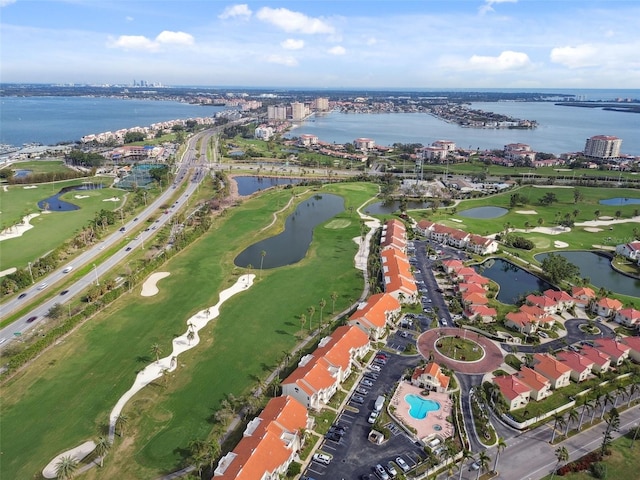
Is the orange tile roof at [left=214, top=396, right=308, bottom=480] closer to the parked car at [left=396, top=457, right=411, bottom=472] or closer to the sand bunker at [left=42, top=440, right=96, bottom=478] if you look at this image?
the parked car at [left=396, top=457, right=411, bottom=472]

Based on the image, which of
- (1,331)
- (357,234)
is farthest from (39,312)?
(357,234)

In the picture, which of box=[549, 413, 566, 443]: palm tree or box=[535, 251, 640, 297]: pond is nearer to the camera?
box=[549, 413, 566, 443]: palm tree

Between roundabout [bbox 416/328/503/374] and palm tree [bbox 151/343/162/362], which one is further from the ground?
palm tree [bbox 151/343/162/362]

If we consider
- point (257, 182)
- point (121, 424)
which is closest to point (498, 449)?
point (121, 424)

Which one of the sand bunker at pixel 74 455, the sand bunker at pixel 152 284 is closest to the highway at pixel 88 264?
the sand bunker at pixel 152 284

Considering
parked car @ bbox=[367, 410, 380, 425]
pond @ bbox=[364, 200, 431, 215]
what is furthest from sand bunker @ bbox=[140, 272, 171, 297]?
A: pond @ bbox=[364, 200, 431, 215]

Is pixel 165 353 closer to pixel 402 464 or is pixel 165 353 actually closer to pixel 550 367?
pixel 402 464

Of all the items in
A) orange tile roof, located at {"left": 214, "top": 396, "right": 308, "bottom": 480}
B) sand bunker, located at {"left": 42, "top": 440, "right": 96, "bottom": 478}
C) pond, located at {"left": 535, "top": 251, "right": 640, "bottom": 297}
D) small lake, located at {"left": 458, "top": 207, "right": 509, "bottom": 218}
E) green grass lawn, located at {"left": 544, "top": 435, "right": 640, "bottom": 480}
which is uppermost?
orange tile roof, located at {"left": 214, "top": 396, "right": 308, "bottom": 480}

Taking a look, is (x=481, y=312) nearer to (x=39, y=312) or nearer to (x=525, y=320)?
(x=525, y=320)
